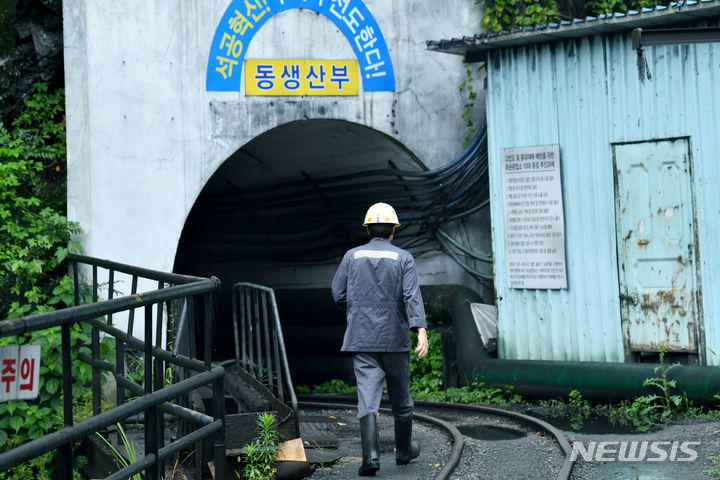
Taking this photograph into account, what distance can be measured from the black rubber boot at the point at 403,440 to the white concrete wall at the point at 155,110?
4.60 meters

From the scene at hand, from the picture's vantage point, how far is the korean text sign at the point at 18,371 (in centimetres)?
337

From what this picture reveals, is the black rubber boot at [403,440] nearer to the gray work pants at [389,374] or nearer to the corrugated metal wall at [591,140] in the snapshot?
the gray work pants at [389,374]

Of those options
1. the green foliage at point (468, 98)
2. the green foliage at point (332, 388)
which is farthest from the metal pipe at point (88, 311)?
the green foliage at point (332, 388)

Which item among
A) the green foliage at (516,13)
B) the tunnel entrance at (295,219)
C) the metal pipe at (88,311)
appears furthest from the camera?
the tunnel entrance at (295,219)

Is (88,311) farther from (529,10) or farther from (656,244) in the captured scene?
(529,10)

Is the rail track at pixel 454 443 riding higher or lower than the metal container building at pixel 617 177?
lower

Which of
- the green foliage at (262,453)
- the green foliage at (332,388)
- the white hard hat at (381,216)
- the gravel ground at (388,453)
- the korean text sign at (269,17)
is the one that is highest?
the korean text sign at (269,17)

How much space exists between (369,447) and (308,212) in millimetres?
7712

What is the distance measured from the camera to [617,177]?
979 cm

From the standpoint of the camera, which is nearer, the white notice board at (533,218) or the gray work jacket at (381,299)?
the gray work jacket at (381,299)

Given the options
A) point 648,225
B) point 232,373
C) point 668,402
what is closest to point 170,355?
point 232,373

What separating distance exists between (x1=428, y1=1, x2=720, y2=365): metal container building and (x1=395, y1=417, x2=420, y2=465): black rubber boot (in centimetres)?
379

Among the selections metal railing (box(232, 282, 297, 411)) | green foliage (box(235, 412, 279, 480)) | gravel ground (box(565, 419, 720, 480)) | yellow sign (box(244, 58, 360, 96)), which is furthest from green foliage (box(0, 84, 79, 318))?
gravel ground (box(565, 419, 720, 480))

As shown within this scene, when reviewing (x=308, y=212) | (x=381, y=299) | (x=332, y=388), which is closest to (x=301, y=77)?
(x=308, y=212)
